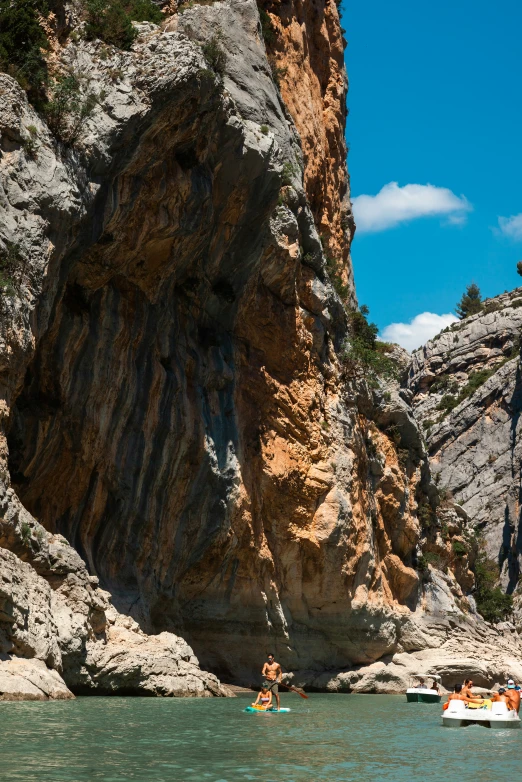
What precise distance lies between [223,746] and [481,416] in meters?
60.8

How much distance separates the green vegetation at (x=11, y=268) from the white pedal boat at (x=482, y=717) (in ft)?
41.6

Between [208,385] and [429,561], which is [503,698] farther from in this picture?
[429,561]

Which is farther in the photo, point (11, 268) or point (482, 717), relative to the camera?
point (482, 717)

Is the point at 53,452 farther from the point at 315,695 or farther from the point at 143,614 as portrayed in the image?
the point at 315,695

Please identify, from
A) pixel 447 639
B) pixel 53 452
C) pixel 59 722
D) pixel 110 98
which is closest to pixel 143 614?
pixel 53 452

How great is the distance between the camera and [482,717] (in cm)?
1984

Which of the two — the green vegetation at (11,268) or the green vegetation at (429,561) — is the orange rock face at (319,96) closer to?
the green vegetation at (429,561)

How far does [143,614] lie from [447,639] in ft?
57.3

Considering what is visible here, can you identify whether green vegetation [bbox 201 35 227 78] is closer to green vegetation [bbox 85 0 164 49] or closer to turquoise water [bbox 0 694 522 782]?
green vegetation [bbox 85 0 164 49]

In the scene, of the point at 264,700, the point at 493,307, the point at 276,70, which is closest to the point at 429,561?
the point at 276,70

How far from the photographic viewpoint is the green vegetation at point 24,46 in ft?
71.8

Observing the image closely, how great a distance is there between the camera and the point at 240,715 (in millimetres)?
19297

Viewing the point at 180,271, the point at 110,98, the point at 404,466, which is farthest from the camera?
the point at 404,466

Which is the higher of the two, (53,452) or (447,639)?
(53,452)
